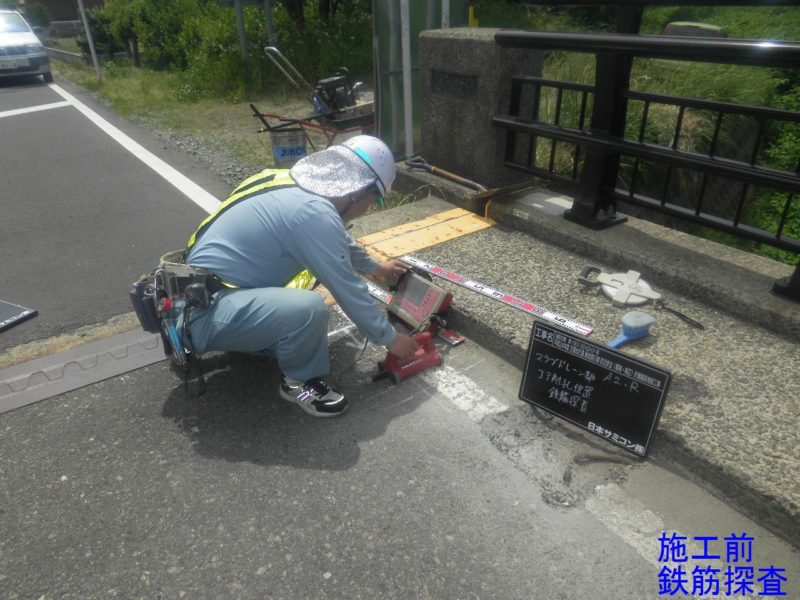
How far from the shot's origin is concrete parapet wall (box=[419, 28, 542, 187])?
4.24 m

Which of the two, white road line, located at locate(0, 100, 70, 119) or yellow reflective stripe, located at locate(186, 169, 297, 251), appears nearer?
yellow reflective stripe, located at locate(186, 169, 297, 251)

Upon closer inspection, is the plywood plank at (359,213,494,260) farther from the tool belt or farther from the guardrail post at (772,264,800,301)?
the guardrail post at (772,264,800,301)

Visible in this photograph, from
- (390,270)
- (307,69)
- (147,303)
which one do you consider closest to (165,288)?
(147,303)

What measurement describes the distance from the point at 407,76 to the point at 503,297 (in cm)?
290

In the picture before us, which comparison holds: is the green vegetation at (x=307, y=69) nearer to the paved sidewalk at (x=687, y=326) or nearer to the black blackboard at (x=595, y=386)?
the paved sidewalk at (x=687, y=326)

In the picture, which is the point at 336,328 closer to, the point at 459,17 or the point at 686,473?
the point at 686,473

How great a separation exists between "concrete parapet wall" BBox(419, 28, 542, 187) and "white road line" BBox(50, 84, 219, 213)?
100 inches

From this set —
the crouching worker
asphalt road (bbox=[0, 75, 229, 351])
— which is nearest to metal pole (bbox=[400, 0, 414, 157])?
asphalt road (bbox=[0, 75, 229, 351])

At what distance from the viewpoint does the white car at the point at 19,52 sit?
47.0ft

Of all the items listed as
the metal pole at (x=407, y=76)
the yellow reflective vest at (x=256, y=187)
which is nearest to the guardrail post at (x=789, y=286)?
the yellow reflective vest at (x=256, y=187)

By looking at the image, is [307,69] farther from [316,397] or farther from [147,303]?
[316,397]

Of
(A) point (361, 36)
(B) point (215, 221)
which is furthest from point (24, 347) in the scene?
(A) point (361, 36)

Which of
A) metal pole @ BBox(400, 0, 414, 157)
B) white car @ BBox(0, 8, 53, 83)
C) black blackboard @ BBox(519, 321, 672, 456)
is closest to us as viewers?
black blackboard @ BBox(519, 321, 672, 456)

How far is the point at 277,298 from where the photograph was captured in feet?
8.86
